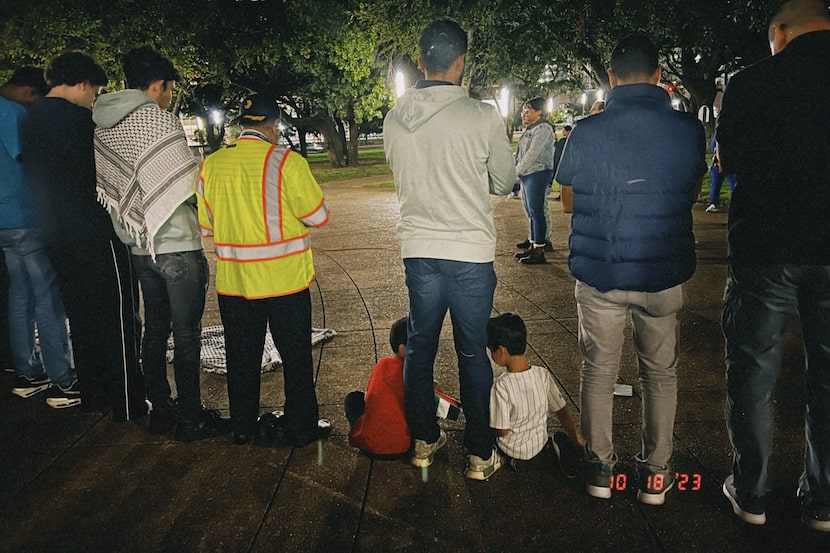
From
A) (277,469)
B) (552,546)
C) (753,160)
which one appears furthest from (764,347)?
(277,469)

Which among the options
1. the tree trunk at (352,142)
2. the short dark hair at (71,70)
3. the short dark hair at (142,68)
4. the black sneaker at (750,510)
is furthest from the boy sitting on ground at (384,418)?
the tree trunk at (352,142)

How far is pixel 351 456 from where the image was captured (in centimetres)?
323

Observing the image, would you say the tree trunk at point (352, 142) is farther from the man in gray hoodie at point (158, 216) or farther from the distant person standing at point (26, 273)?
the man in gray hoodie at point (158, 216)

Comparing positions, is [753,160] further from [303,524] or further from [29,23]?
[29,23]

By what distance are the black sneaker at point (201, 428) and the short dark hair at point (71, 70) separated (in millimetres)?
2103

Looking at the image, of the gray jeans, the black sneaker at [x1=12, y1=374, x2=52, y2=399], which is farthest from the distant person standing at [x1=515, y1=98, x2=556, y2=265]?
the black sneaker at [x1=12, y1=374, x2=52, y2=399]

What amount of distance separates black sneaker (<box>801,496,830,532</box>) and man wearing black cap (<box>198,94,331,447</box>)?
2385 mm

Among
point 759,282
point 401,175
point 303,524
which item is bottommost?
point 303,524

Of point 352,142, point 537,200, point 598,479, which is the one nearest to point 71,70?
point 598,479

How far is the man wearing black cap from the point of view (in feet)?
9.70

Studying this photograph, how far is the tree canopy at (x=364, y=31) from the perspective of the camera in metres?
13.0

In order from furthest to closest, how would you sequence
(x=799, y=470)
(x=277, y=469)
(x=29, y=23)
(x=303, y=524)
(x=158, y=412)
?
(x=29, y=23) < (x=158, y=412) < (x=277, y=469) < (x=799, y=470) < (x=303, y=524)

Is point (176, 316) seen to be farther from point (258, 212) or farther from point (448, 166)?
point (448, 166)

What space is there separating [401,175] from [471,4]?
42.2ft
